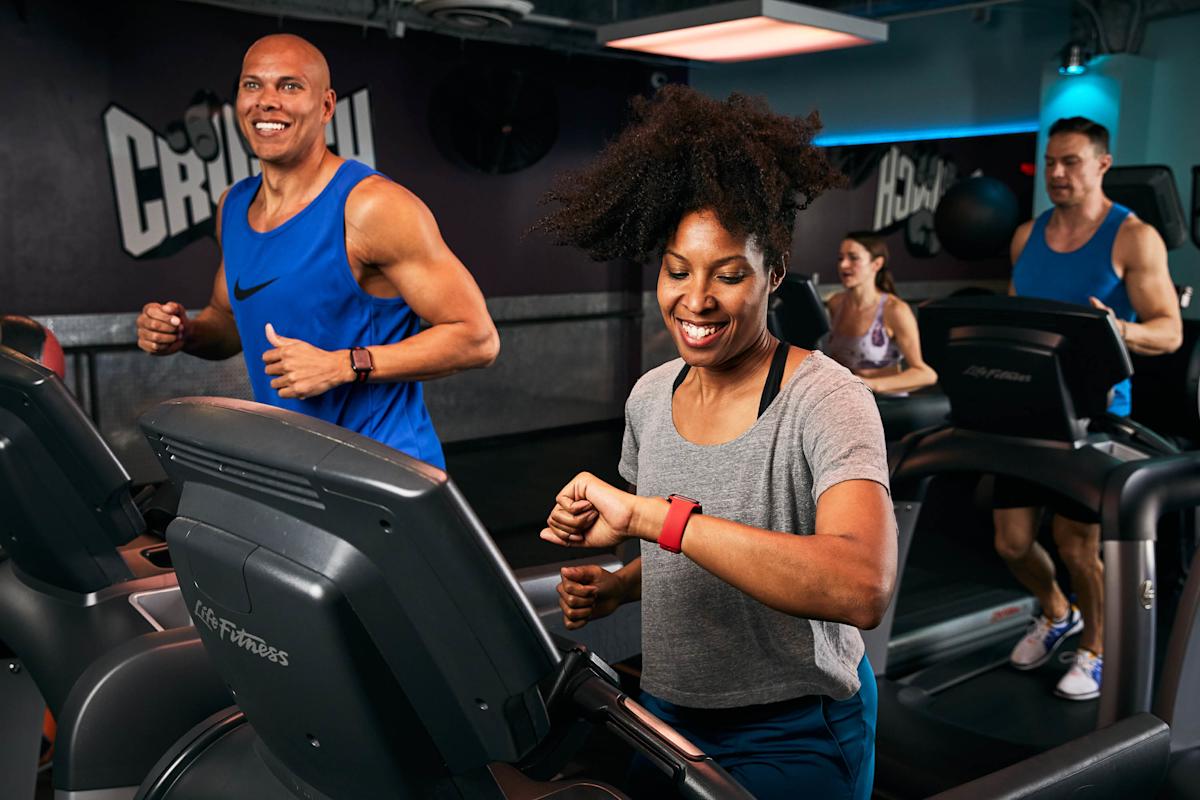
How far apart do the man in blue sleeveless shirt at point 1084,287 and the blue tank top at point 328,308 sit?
2.10 meters

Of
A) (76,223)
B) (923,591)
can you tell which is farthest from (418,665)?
(76,223)

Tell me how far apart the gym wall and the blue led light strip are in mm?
2832

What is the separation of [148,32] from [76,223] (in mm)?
1091

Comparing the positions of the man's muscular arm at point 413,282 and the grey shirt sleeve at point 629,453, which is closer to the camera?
the grey shirt sleeve at point 629,453

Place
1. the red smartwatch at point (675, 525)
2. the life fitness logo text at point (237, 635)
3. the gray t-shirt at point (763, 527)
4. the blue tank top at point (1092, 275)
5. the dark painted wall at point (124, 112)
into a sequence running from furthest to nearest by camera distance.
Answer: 1. the dark painted wall at point (124, 112)
2. the blue tank top at point (1092, 275)
3. the gray t-shirt at point (763, 527)
4. the red smartwatch at point (675, 525)
5. the life fitness logo text at point (237, 635)

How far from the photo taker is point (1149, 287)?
10.3 feet

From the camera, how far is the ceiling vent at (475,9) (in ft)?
16.6

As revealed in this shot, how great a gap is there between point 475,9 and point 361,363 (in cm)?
376

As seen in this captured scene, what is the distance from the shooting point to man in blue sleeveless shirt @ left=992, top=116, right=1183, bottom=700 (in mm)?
3143

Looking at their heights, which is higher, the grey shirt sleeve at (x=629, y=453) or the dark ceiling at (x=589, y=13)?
the dark ceiling at (x=589, y=13)

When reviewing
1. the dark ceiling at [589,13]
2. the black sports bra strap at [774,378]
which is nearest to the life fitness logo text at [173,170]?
the dark ceiling at [589,13]

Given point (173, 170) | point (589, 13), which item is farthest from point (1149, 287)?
Result: point (173, 170)

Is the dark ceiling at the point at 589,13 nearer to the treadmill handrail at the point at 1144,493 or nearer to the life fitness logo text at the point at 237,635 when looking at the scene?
the treadmill handrail at the point at 1144,493

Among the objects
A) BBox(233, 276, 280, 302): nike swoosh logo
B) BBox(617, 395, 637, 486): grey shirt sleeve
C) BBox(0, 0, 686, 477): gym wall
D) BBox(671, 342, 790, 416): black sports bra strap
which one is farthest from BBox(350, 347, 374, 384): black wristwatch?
BBox(0, 0, 686, 477): gym wall
